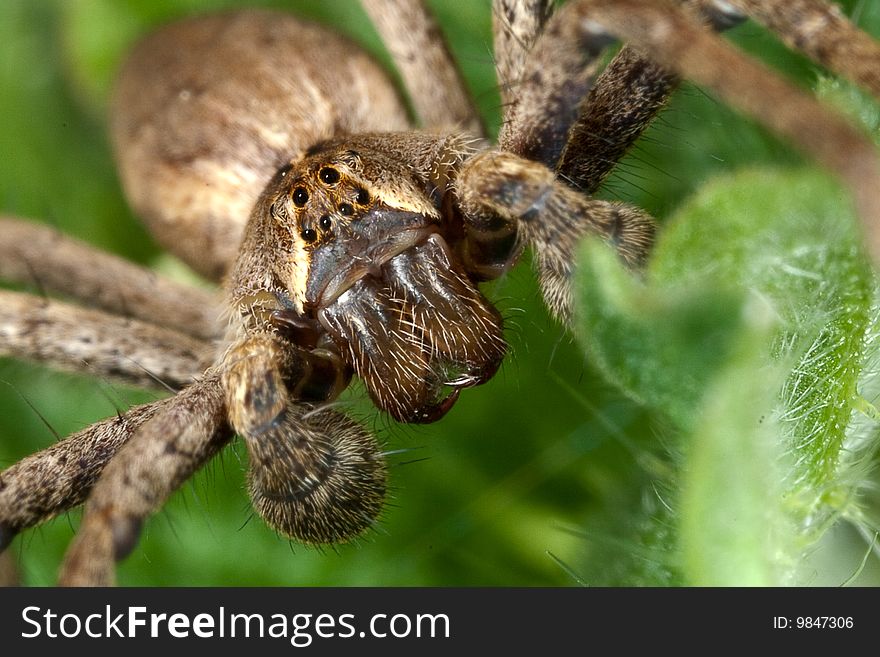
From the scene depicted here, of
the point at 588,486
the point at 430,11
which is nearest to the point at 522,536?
the point at 588,486

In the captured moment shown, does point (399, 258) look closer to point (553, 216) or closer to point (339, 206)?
point (339, 206)

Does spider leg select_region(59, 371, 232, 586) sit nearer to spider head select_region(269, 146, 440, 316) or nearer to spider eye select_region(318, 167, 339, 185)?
spider head select_region(269, 146, 440, 316)

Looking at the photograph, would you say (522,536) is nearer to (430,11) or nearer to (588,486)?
(588,486)

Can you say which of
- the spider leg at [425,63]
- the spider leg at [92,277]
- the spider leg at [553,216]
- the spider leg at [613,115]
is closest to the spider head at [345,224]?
the spider leg at [553,216]

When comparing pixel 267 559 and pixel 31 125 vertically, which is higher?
pixel 31 125

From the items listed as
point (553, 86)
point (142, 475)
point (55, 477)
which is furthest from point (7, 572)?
point (553, 86)
